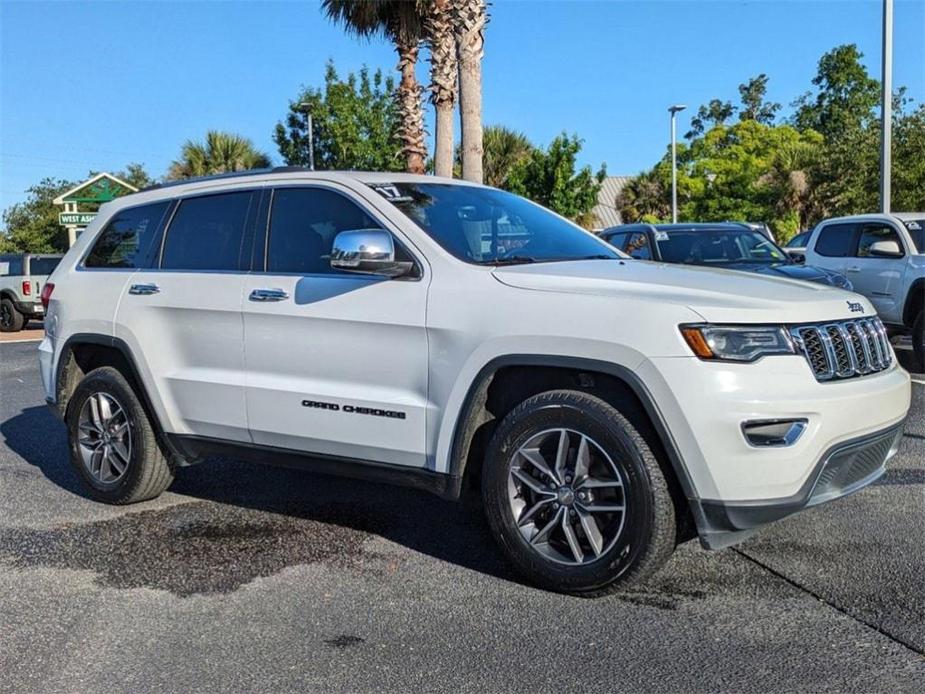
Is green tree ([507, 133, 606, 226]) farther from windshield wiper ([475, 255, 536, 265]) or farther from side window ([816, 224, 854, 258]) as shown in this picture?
windshield wiper ([475, 255, 536, 265])

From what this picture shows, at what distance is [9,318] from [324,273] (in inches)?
758

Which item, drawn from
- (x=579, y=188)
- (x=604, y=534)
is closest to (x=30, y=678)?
(x=604, y=534)

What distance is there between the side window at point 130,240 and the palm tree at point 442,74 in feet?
32.0

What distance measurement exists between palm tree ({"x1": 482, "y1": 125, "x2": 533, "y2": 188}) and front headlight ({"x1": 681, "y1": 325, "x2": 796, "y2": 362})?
31.5 metres

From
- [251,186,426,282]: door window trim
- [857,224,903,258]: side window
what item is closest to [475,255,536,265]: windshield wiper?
[251,186,426,282]: door window trim

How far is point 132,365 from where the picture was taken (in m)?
5.32

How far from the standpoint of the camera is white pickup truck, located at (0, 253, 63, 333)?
68.7ft

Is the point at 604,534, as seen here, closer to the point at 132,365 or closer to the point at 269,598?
the point at 269,598

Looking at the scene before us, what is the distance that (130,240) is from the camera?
5.67 meters

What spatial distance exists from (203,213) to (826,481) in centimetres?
357

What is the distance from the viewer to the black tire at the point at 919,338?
34.1 feet

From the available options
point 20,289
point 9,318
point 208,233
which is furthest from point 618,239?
point 9,318

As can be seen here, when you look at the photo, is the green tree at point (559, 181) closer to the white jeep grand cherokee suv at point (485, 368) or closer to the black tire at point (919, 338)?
the black tire at point (919, 338)

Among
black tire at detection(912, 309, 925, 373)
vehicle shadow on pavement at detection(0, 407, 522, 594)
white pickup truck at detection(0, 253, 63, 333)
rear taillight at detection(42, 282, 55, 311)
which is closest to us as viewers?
vehicle shadow on pavement at detection(0, 407, 522, 594)
